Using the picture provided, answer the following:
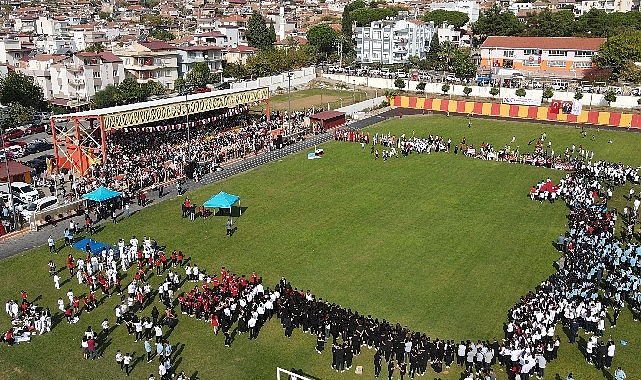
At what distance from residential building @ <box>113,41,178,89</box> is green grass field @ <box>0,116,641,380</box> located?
145 ft

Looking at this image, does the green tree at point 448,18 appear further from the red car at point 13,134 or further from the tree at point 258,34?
the red car at point 13,134

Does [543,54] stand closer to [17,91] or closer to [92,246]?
[17,91]

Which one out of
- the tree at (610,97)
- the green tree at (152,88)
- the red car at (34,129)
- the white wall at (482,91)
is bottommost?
the red car at (34,129)

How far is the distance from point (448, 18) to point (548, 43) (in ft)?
160

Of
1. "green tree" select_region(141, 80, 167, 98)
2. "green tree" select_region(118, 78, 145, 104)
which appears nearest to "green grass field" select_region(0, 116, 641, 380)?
"green tree" select_region(118, 78, 145, 104)

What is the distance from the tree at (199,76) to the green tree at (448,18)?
7065cm

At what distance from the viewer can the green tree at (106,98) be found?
70250 millimetres

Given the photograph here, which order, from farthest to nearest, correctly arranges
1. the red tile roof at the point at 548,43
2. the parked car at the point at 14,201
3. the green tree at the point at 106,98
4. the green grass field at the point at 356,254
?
the red tile roof at the point at 548,43, the green tree at the point at 106,98, the parked car at the point at 14,201, the green grass field at the point at 356,254

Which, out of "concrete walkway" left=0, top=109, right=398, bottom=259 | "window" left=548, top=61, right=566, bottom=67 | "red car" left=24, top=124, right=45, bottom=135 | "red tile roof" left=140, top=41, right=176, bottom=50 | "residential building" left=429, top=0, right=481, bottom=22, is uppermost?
"residential building" left=429, top=0, right=481, bottom=22

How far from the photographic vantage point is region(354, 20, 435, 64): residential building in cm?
10538

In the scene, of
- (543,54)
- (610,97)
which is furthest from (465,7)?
(610,97)

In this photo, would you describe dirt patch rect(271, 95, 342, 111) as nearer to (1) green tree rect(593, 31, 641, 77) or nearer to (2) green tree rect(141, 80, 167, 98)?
(2) green tree rect(141, 80, 167, 98)

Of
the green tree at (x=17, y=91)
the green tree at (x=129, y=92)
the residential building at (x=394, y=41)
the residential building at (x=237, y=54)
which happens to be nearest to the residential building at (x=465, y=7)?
the residential building at (x=394, y=41)

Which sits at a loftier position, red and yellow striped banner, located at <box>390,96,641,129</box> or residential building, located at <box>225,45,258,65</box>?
residential building, located at <box>225,45,258,65</box>
